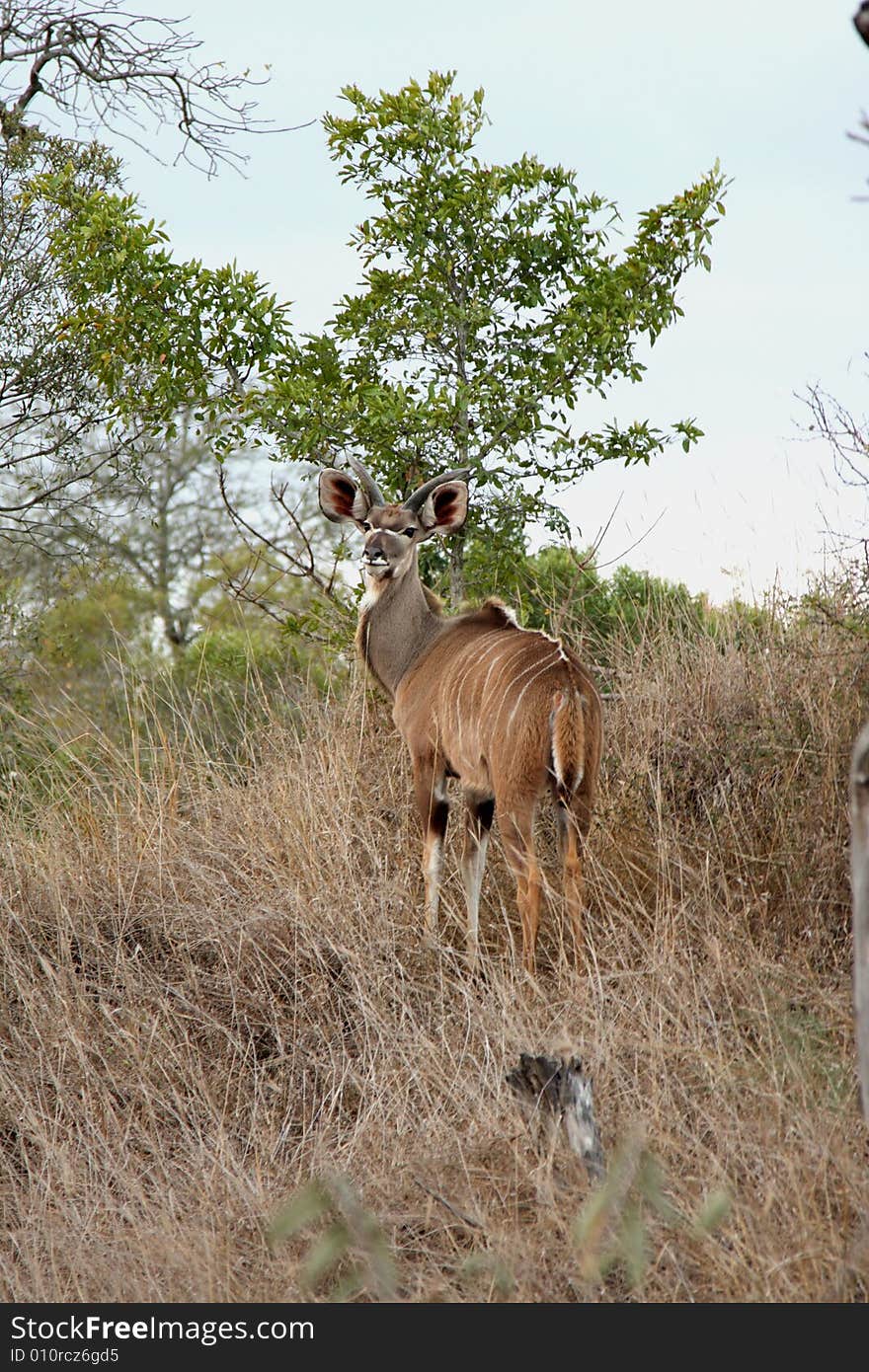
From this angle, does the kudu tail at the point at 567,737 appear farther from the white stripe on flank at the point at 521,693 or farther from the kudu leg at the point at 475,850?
the kudu leg at the point at 475,850

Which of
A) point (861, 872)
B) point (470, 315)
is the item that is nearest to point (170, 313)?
point (470, 315)

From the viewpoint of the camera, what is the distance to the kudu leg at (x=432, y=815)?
636 centimetres

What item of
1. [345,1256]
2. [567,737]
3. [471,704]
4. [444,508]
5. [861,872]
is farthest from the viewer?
[444,508]

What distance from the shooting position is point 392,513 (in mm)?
6801

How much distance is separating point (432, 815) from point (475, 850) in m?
0.24

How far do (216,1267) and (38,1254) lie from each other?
2.86ft

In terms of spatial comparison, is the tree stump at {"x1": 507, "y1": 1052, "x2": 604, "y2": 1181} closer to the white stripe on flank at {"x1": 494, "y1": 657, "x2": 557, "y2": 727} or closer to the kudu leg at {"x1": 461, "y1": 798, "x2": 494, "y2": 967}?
the white stripe on flank at {"x1": 494, "y1": 657, "x2": 557, "y2": 727}

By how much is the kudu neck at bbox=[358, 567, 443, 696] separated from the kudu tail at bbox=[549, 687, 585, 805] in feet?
5.57

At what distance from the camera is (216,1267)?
3906mm

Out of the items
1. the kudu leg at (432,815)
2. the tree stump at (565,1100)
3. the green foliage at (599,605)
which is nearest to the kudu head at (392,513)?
the green foliage at (599,605)

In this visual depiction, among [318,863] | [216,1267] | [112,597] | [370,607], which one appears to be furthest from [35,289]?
[112,597]

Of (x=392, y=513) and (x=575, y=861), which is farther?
(x=392, y=513)

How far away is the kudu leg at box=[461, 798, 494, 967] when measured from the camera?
245 inches

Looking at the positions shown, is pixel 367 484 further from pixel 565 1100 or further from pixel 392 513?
pixel 565 1100
